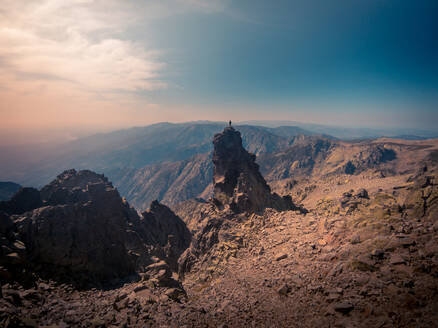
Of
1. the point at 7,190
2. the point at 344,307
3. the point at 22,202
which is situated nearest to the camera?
the point at 344,307

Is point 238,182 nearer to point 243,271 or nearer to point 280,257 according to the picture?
point 243,271

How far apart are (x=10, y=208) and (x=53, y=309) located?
38.6 meters

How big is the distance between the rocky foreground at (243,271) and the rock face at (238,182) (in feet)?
2.53

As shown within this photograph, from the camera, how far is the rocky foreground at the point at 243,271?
9.91 m

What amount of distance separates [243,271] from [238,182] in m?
20.4

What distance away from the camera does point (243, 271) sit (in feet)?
60.7

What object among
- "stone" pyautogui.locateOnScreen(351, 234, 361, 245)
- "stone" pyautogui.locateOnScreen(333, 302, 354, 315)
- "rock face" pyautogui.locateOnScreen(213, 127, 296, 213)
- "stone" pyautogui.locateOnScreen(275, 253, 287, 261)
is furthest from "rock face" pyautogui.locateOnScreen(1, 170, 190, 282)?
"stone" pyautogui.locateOnScreen(351, 234, 361, 245)

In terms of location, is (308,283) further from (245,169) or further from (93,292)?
(245,169)

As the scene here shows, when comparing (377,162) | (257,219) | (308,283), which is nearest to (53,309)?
(308,283)

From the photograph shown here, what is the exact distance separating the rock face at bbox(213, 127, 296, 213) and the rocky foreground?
0.77 m

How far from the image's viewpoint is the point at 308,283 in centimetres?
1281

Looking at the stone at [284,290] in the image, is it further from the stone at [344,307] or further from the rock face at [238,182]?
the rock face at [238,182]

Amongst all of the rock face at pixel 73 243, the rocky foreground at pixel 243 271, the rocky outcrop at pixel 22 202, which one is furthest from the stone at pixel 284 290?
the rocky outcrop at pixel 22 202

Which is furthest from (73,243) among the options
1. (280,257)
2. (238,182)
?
(238,182)
